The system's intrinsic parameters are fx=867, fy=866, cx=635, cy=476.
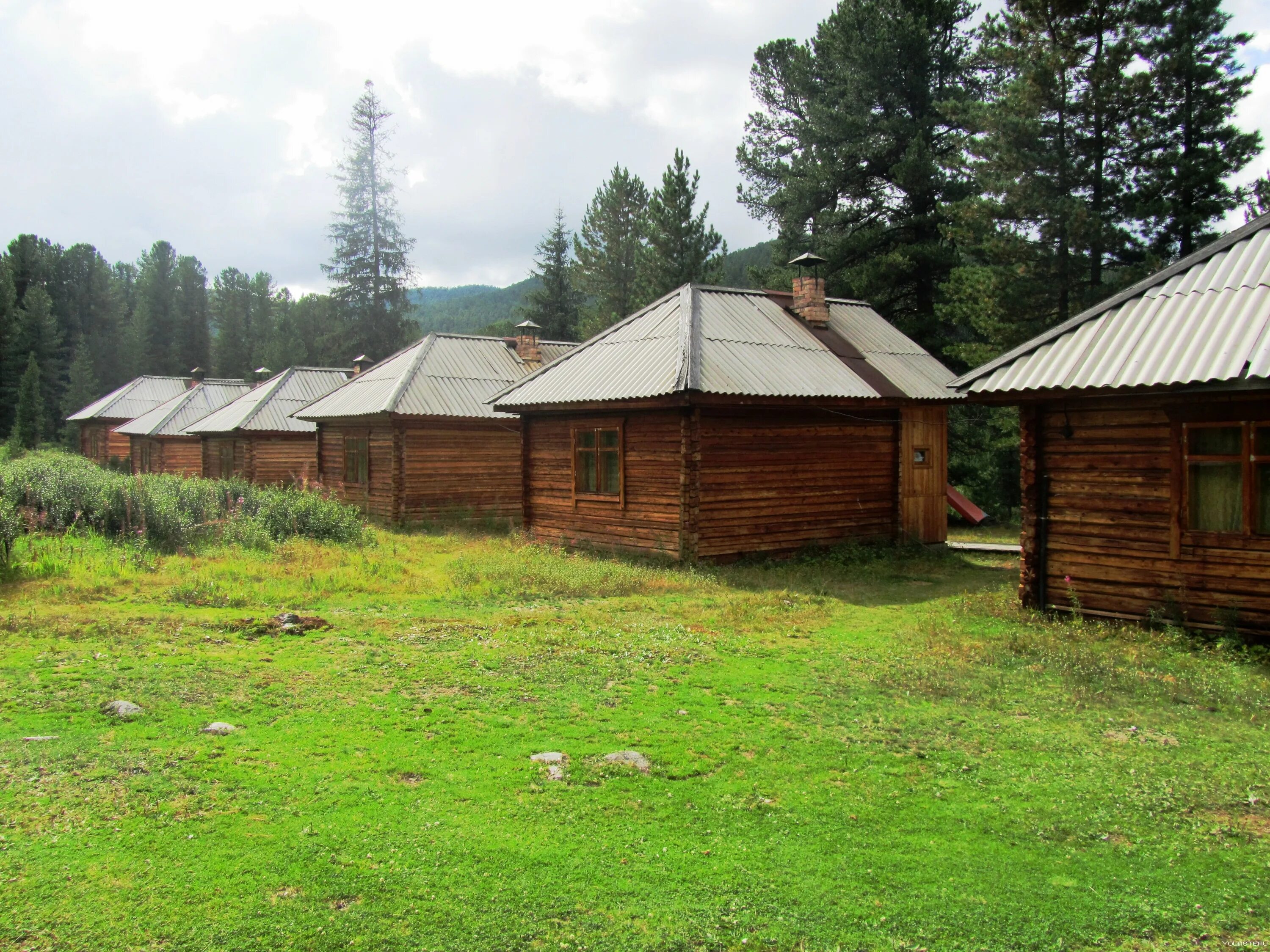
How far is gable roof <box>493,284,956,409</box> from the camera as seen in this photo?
15.9m

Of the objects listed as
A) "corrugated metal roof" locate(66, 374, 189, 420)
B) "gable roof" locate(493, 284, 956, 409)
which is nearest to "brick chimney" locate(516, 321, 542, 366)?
"gable roof" locate(493, 284, 956, 409)

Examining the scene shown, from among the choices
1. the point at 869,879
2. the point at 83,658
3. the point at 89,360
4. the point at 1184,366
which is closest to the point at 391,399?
the point at 83,658

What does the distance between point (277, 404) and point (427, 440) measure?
13327 millimetres

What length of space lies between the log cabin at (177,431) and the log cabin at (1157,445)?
117ft

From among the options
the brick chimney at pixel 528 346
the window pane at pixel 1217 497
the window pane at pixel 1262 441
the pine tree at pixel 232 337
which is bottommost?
the window pane at pixel 1217 497

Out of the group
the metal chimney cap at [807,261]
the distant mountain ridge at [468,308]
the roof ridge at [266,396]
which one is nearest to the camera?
the metal chimney cap at [807,261]

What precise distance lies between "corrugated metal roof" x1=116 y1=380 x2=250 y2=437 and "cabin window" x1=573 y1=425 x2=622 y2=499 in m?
29.9

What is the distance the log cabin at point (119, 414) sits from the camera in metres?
52.5

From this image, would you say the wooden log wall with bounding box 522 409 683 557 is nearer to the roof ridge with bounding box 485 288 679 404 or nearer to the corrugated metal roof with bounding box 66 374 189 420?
the roof ridge with bounding box 485 288 679 404

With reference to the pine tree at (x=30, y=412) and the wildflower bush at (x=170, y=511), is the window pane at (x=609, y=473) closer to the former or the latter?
the wildflower bush at (x=170, y=511)

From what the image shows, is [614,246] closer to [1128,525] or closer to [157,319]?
[1128,525]

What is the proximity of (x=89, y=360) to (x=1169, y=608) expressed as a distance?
3369 inches

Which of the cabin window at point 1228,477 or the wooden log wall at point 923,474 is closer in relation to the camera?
the cabin window at point 1228,477

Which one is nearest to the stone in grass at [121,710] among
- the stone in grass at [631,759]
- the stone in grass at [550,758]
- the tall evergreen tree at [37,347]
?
the stone in grass at [550,758]
